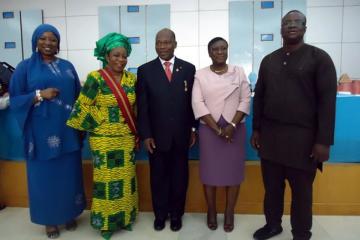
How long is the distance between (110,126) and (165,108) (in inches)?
14.0

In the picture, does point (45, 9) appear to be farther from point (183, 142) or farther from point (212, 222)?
point (212, 222)

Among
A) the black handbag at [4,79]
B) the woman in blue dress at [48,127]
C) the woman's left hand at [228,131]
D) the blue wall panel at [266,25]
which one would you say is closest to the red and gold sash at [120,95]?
the woman in blue dress at [48,127]

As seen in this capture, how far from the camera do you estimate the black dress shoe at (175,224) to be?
207 cm

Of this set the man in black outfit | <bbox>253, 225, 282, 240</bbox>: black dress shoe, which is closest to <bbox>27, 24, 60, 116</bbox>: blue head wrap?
the man in black outfit

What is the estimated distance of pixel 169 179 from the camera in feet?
6.76

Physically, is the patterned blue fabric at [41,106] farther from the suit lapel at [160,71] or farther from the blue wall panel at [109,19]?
the blue wall panel at [109,19]

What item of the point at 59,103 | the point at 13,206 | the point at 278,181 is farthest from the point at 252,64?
the point at 13,206

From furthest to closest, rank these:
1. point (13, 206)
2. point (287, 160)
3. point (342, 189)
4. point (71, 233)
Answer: point (13, 206)
point (342, 189)
point (71, 233)
point (287, 160)

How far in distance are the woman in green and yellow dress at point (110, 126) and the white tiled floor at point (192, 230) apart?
8.0 inches

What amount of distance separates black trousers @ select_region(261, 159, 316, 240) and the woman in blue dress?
1.26 metres

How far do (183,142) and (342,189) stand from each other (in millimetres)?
1257

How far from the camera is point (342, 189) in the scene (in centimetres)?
224

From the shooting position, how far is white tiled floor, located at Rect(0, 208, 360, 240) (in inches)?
78.2

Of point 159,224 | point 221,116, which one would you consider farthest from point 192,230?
point 221,116
